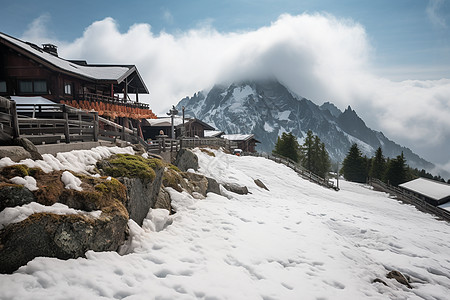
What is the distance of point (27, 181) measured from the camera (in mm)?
4887

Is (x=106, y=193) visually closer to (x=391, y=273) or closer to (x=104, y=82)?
(x=391, y=273)

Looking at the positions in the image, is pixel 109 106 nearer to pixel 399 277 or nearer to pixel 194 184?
pixel 194 184

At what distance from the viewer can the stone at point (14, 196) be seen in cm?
432

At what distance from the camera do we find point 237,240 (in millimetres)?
7641

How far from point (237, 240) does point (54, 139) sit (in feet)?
22.4

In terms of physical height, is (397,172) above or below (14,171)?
below

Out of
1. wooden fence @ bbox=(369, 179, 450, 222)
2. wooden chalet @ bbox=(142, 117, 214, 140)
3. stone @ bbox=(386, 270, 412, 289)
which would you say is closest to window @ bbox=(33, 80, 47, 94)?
wooden chalet @ bbox=(142, 117, 214, 140)

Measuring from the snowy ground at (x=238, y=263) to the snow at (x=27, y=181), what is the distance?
1.51 meters

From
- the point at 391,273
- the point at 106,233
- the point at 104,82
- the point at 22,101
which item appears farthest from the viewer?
the point at 104,82

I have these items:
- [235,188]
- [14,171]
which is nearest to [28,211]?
[14,171]

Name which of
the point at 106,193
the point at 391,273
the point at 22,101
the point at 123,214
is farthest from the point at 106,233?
the point at 22,101

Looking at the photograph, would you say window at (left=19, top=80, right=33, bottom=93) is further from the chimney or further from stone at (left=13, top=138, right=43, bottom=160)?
stone at (left=13, top=138, right=43, bottom=160)

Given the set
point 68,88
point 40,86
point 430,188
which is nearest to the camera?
point 40,86

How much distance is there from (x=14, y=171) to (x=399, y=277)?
34.0 feet
